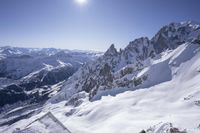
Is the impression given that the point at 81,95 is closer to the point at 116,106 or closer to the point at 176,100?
the point at 116,106

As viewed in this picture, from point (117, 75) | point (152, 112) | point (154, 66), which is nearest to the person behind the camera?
point (152, 112)

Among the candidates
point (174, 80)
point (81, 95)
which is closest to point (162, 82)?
point (174, 80)

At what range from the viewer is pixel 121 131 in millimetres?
60438

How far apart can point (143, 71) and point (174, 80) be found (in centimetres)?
2790

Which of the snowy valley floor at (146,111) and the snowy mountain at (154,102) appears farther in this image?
the snowy valley floor at (146,111)

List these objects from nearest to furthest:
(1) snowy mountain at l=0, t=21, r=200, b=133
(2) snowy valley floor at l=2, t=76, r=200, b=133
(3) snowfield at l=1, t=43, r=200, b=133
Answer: (1) snowy mountain at l=0, t=21, r=200, b=133, (2) snowy valley floor at l=2, t=76, r=200, b=133, (3) snowfield at l=1, t=43, r=200, b=133

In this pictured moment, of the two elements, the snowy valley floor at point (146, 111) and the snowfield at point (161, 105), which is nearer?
the snowy valley floor at point (146, 111)

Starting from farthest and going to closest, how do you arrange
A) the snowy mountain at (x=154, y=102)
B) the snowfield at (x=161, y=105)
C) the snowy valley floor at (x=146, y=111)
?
the snowfield at (x=161, y=105) < the snowy valley floor at (x=146, y=111) < the snowy mountain at (x=154, y=102)

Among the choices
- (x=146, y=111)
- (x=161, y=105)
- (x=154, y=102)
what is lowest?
(x=146, y=111)

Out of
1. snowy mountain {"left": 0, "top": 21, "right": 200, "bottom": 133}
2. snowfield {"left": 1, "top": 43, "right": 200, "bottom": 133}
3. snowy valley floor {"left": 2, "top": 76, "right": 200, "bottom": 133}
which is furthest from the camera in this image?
snowfield {"left": 1, "top": 43, "right": 200, "bottom": 133}

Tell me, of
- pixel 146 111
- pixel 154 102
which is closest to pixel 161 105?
pixel 154 102

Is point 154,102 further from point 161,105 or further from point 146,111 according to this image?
point 146,111

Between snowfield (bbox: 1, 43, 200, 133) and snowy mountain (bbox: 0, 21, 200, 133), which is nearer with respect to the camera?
snowy mountain (bbox: 0, 21, 200, 133)

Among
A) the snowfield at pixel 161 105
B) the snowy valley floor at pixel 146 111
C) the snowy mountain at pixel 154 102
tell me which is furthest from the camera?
the snowfield at pixel 161 105
